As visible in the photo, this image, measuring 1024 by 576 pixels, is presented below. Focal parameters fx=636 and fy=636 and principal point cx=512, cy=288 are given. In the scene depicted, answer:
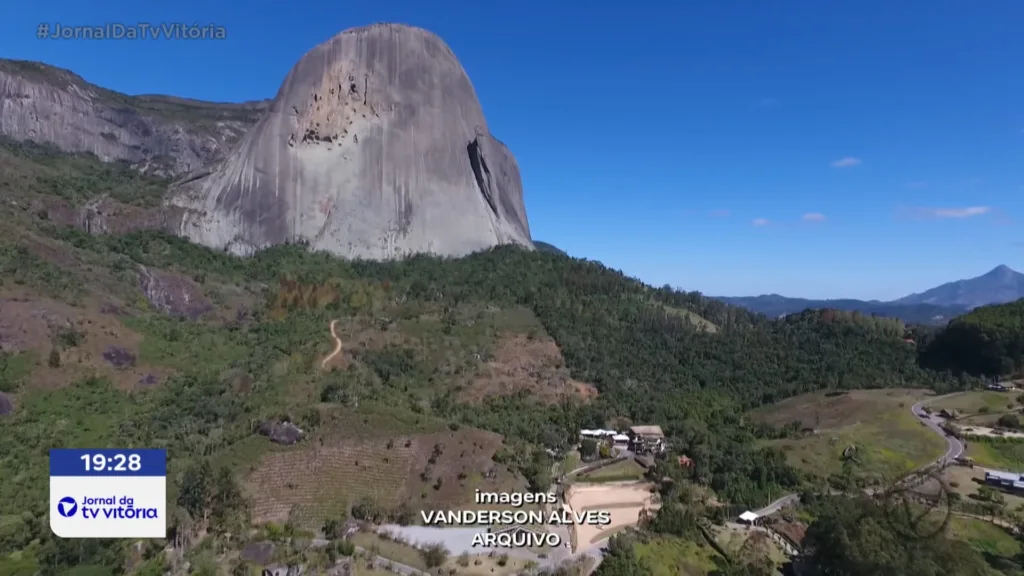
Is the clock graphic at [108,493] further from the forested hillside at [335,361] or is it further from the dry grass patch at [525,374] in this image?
the dry grass patch at [525,374]

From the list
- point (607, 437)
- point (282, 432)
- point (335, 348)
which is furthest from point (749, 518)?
point (335, 348)

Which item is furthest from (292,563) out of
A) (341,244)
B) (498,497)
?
(341,244)

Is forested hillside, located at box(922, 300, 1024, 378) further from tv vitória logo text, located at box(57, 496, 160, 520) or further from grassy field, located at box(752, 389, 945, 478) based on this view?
tv vitória logo text, located at box(57, 496, 160, 520)

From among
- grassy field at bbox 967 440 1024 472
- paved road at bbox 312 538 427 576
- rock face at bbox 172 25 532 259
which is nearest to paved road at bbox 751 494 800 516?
grassy field at bbox 967 440 1024 472

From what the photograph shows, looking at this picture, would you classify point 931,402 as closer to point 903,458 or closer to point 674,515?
point 903,458

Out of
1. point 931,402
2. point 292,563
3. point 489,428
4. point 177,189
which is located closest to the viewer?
point 292,563

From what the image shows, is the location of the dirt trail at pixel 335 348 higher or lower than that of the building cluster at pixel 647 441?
higher

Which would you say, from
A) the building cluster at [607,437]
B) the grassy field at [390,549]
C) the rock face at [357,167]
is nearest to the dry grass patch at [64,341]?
the grassy field at [390,549]
